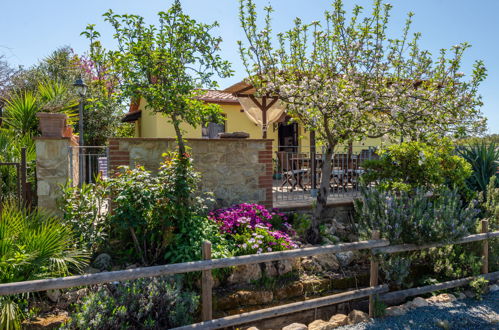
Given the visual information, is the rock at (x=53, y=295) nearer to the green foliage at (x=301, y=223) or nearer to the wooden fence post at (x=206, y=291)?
the wooden fence post at (x=206, y=291)

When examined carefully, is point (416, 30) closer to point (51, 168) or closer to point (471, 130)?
point (471, 130)

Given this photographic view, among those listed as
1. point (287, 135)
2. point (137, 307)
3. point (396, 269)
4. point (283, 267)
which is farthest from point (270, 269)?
point (287, 135)

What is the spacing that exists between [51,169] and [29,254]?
1.70 m

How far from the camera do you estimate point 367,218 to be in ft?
16.9

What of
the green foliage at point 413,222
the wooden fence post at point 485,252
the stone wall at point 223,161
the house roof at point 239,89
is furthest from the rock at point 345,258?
the house roof at point 239,89

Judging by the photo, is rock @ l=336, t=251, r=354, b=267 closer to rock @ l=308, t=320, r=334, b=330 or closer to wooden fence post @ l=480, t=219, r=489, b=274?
rock @ l=308, t=320, r=334, b=330

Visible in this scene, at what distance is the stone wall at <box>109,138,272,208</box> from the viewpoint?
17.4 feet

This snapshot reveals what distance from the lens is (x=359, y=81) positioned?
502cm

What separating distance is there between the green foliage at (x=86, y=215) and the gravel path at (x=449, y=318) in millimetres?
3341

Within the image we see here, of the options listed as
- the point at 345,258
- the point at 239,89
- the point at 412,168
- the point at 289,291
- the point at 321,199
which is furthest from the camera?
the point at 239,89

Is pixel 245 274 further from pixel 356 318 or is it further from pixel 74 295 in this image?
pixel 74 295

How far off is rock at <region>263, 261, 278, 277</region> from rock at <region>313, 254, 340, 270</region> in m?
0.81

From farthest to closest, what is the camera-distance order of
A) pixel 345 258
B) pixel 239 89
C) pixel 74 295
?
pixel 239 89, pixel 345 258, pixel 74 295

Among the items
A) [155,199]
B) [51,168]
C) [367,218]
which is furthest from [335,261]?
[51,168]
